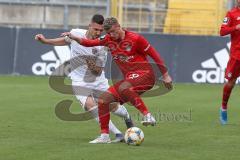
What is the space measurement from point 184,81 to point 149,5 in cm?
470

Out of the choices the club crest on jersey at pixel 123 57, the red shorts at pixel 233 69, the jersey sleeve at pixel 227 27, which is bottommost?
the red shorts at pixel 233 69

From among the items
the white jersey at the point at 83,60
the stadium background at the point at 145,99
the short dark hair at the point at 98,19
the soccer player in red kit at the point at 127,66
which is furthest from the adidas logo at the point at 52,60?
the soccer player in red kit at the point at 127,66

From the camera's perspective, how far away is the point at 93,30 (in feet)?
37.6

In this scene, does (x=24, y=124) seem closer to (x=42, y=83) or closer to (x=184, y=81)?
(x=42, y=83)

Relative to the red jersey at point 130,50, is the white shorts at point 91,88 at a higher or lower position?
lower

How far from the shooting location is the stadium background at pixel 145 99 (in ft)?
33.5

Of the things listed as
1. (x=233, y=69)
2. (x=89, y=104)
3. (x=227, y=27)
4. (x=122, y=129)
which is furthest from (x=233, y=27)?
(x=89, y=104)

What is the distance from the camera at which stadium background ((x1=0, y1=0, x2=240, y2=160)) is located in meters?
10.2

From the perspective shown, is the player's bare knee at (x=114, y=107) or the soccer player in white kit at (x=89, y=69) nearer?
the player's bare knee at (x=114, y=107)

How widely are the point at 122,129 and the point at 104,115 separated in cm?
→ 195

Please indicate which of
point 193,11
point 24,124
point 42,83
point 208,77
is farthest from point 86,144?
point 193,11

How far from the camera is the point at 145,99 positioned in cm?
1858

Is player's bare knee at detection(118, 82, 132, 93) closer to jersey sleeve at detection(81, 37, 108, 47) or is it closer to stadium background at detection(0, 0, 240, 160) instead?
jersey sleeve at detection(81, 37, 108, 47)

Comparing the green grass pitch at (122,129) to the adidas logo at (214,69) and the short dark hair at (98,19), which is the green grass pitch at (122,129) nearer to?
the short dark hair at (98,19)
